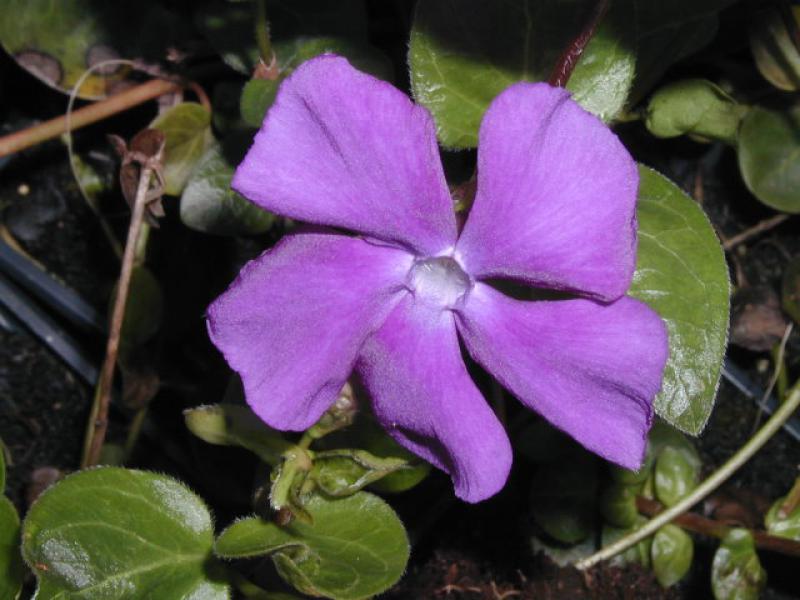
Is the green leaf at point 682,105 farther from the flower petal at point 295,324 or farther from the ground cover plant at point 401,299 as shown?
the flower petal at point 295,324

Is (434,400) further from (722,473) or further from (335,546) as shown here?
(722,473)

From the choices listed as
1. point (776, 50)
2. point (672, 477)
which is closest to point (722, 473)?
point (672, 477)

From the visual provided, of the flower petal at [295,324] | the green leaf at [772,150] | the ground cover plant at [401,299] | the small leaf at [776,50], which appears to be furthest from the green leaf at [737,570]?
the flower petal at [295,324]

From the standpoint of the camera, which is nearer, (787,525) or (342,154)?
(342,154)

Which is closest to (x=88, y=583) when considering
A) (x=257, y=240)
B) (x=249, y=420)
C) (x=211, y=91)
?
(x=249, y=420)

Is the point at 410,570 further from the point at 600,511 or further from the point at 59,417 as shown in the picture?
the point at 59,417

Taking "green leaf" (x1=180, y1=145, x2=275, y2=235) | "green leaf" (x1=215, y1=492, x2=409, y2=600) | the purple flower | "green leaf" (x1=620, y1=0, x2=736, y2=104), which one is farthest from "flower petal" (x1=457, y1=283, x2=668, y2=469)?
"green leaf" (x1=180, y1=145, x2=275, y2=235)

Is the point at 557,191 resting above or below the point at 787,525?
above
